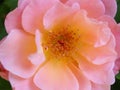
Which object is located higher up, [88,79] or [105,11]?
[105,11]

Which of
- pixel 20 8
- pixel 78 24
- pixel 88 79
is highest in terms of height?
pixel 20 8

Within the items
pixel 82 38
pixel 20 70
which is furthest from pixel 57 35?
pixel 20 70

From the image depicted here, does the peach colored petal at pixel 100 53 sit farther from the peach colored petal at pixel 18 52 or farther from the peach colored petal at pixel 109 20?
the peach colored petal at pixel 18 52

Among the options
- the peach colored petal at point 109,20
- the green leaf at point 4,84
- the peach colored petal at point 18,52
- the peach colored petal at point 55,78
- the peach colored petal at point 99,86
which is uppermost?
the peach colored petal at point 18,52

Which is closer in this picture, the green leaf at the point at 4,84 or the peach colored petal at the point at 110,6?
the peach colored petal at the point at 110,6

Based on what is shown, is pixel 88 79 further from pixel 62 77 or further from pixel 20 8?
pixel 20 8

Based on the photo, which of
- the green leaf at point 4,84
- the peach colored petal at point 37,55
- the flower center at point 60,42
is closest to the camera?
the peach colored petal at point 37,55

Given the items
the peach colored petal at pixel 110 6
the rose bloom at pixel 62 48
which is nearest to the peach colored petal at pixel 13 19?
the rose bloom at pixel 62 48

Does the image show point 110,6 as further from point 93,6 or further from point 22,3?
point 22,3

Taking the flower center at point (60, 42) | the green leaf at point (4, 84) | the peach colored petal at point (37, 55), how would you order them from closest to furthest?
1. the peach colored petal at point (37, 55)
2. the flower center at point (60, 42)
3. the green leaf at point (4, 84)
